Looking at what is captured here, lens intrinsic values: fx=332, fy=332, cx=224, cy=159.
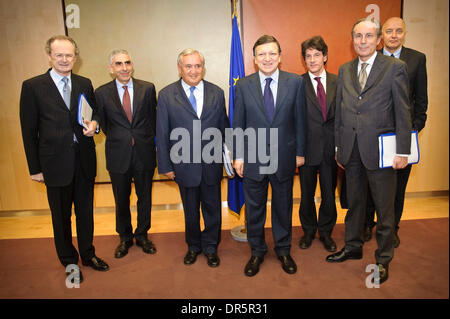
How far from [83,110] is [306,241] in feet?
7.90

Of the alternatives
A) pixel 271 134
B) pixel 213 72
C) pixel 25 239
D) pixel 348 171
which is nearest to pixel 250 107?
pixel 271 134

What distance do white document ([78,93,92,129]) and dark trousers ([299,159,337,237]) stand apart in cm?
200

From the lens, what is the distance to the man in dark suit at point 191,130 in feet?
9.24

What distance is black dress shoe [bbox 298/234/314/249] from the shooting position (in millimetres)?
3316

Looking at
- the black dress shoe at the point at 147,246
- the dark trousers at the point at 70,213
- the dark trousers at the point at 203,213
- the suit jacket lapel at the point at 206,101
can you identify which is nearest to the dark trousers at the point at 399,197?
the dark trousers at the point at 203,213

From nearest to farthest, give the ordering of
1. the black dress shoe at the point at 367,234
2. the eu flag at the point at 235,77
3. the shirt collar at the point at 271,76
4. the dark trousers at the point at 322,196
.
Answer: the shirt collar at the point at 271,76 → the dark trousers at the point at 322,196 → the black dress shoe at the point at 367,234 → the eu flag at the point at 235,77

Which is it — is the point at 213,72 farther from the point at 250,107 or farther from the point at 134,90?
the point at 250,107

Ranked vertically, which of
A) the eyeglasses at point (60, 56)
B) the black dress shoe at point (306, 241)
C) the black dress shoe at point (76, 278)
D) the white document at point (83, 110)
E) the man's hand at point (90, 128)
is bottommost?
the black dress shoe at point (76, 278)

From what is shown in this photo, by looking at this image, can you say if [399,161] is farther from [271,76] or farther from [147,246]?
[147,246]

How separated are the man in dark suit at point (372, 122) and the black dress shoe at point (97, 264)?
7.51 ft

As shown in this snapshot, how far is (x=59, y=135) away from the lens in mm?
2672

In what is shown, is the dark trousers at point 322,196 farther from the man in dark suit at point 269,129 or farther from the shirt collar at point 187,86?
the shirt collar at point 187,86

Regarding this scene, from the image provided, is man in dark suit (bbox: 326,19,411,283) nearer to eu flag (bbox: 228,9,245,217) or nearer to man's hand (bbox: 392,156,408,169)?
man's hand (bbox: 392,156,408,169)

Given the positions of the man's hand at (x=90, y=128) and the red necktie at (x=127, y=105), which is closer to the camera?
the man's hand at (x=90, y=128)
